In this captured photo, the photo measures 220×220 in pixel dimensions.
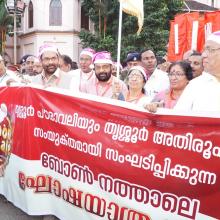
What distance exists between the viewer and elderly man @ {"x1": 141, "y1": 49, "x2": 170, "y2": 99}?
20.4 ft

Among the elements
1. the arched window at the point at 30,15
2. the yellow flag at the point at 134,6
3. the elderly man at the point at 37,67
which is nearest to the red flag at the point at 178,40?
the elderly man at the point at 37,67

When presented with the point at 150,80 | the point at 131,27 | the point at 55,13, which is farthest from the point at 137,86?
the point at 55,13

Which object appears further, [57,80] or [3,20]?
[3,20]

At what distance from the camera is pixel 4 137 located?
17.0ft

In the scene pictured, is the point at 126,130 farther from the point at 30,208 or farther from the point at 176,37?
the point at 176,37

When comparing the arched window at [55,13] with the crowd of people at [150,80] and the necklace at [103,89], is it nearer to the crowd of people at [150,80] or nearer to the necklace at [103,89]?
the crowd of people at [150,80]

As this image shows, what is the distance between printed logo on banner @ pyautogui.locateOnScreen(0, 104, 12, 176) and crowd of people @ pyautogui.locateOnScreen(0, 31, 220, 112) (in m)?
0.37

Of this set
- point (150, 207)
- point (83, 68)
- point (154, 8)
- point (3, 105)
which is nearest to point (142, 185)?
point (150, 207)

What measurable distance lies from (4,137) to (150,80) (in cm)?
236

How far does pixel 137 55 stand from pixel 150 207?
3941 millimetres

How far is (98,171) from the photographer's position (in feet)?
13.3

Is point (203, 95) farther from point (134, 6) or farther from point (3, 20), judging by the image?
point (3, 20)

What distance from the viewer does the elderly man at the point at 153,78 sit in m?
6.21

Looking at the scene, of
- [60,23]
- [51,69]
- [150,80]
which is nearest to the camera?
[51,69]
